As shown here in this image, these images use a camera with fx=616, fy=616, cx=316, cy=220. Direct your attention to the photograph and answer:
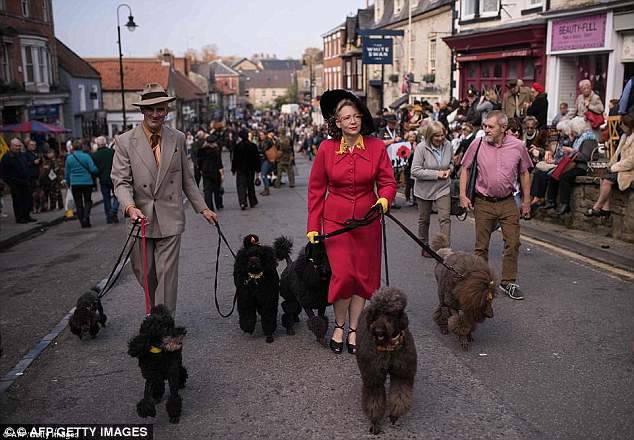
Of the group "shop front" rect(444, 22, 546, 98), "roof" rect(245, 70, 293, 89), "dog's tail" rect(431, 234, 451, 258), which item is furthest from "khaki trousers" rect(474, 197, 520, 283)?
"roof" rect(245, 70, 293, 89)

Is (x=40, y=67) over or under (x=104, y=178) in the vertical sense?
over

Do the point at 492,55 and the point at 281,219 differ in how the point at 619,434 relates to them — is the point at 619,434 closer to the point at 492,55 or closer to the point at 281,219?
the point at 281,219

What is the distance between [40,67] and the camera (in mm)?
33594

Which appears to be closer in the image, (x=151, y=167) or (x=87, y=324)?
(x=151, y=167)

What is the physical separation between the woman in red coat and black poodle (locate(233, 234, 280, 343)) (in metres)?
0.64

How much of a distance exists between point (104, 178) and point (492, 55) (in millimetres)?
15367

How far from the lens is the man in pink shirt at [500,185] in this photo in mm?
6605

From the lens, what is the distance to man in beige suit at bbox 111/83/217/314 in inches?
201

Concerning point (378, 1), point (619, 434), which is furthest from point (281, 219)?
point (378, 1)

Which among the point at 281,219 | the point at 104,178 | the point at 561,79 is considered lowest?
the point at 281,219

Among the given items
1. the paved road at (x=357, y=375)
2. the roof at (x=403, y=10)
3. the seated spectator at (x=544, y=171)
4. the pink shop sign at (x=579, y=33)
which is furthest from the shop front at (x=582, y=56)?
the paved road at (x=357, y=375)

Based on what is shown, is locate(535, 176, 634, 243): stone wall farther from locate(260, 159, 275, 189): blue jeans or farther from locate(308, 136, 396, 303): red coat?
locate(260, 159, 275, 189): blue jeans

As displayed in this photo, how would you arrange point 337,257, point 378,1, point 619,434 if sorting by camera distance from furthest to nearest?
point 378,1 → point 337,257 → point 619,434

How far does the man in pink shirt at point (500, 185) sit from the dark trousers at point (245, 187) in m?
8.65
